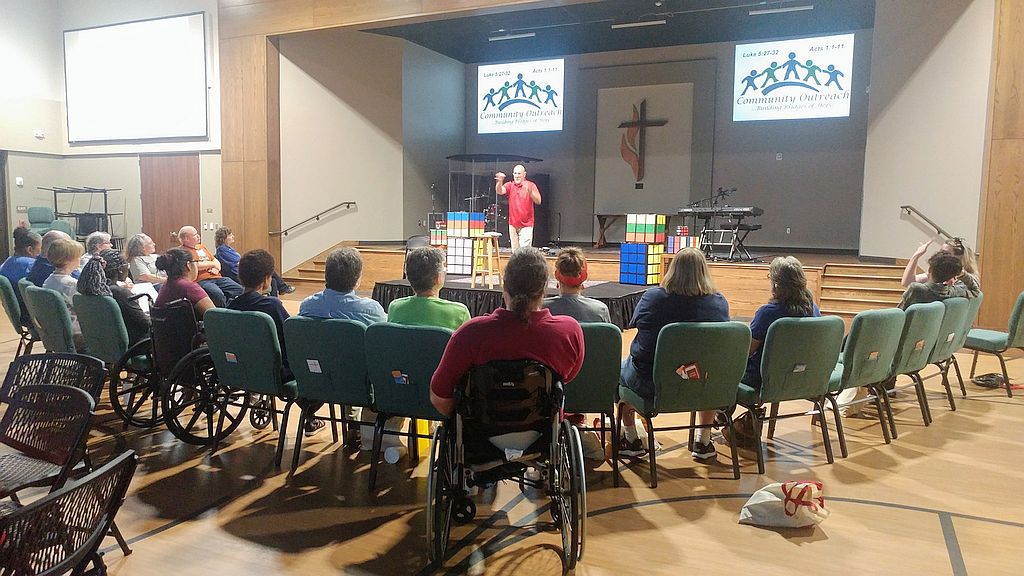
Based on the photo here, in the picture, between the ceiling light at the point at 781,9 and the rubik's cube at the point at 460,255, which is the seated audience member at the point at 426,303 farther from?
the ceiling light at the point at 781,9

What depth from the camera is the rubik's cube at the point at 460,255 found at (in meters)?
6.84

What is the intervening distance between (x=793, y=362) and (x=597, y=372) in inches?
40.4

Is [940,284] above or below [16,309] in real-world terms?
above

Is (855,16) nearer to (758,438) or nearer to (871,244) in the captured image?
(871,244)

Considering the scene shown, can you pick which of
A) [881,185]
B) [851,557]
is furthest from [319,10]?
[851,557]

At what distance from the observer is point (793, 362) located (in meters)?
3.32

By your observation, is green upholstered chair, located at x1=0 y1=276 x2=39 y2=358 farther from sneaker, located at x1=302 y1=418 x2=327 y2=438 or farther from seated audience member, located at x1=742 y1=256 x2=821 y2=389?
seated audience member, located at x1=742 y1=256 x2=821 y2=389

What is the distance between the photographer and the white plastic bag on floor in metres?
2.77

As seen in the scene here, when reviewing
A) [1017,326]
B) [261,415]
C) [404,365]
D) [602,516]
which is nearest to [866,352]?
[602,516]

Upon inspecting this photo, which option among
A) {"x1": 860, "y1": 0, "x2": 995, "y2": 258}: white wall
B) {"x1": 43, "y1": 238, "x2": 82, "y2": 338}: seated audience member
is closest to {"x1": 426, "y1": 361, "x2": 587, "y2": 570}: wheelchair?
{"x1": 43, "y1": 238, "x2": 82, "y2": 338}: seated audience member

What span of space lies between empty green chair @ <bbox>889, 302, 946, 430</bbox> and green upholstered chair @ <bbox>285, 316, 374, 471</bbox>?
2.96 meters

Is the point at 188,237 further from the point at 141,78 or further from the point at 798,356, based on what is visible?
the point at 141,78

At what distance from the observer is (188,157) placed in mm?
11211

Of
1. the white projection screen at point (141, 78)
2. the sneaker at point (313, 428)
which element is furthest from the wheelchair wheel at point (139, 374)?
the white projection screen at point (141, 78)
